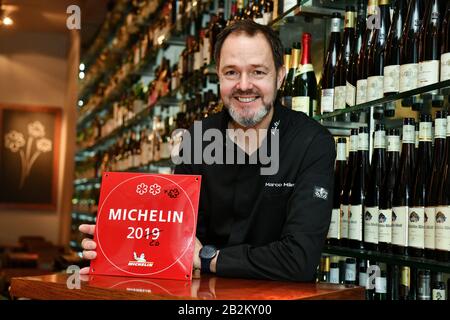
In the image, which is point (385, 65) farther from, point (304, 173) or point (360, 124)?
point (304, 173)

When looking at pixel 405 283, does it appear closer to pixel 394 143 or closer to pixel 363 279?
pixel 363 279

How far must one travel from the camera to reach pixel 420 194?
212 cm

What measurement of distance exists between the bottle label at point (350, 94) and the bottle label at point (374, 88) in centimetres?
12

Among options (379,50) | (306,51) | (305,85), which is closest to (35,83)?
(305,85)

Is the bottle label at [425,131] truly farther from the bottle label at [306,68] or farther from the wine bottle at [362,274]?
the bottle label at [306,68]

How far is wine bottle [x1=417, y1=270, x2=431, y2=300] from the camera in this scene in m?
2.10

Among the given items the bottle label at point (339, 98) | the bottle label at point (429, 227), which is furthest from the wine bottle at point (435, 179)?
the bottle label at point (339, 98)

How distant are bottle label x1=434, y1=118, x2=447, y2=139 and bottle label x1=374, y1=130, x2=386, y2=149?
10.4 inches

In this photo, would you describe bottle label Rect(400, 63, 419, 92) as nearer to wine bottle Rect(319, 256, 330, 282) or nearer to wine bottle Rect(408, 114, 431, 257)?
wine bottle Rect(408, 114, 431, 257)

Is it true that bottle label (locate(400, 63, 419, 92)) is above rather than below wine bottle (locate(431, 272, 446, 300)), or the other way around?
above

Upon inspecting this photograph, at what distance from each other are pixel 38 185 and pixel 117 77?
376cm

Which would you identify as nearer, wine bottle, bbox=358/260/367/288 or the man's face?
the man's face

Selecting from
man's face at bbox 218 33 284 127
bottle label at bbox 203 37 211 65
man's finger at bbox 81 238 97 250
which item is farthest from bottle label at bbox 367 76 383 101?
bottle label at bbox 203 37 211 65

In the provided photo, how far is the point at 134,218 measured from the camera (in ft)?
5.62
